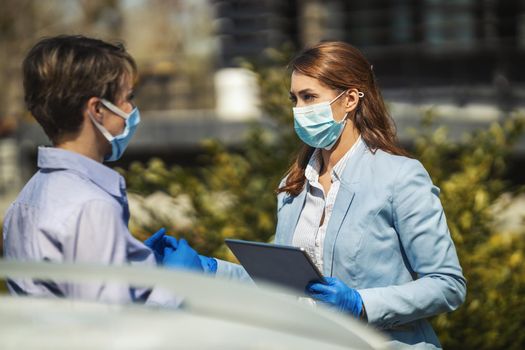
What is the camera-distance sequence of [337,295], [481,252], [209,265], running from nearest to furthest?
[337,295] → [209,265] → [481,252]

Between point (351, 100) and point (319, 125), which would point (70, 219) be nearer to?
point (319, 125)

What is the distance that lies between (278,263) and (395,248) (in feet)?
1.09

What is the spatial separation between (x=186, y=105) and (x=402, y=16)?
3.46 m

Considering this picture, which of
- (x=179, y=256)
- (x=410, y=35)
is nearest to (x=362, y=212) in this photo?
(x=179, y=256)

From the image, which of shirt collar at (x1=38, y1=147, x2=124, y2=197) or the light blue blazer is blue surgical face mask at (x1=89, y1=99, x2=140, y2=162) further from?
the light blue blazer

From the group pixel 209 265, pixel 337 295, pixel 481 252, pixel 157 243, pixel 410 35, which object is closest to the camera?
pixel 337 295

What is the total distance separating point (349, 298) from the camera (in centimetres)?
223

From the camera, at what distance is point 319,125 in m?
2.49

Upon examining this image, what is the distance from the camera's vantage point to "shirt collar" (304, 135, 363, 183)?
2.50 m

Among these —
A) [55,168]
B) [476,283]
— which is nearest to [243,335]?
[55,168]

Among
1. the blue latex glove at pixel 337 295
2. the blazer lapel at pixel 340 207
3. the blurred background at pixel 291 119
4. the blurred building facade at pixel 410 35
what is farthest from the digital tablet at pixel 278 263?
the blurred building facade at pixel 410 35

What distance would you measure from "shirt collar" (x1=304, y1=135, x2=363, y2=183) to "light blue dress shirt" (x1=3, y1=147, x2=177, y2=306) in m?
0.70

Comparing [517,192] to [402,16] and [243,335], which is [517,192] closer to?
[243,335]

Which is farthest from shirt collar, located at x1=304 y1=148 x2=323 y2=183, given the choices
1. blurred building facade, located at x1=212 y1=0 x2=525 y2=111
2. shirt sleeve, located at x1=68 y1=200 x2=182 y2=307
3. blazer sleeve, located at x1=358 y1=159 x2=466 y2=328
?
blurred building facade, located at x1=212 y1=0 x2=525 y2=111
